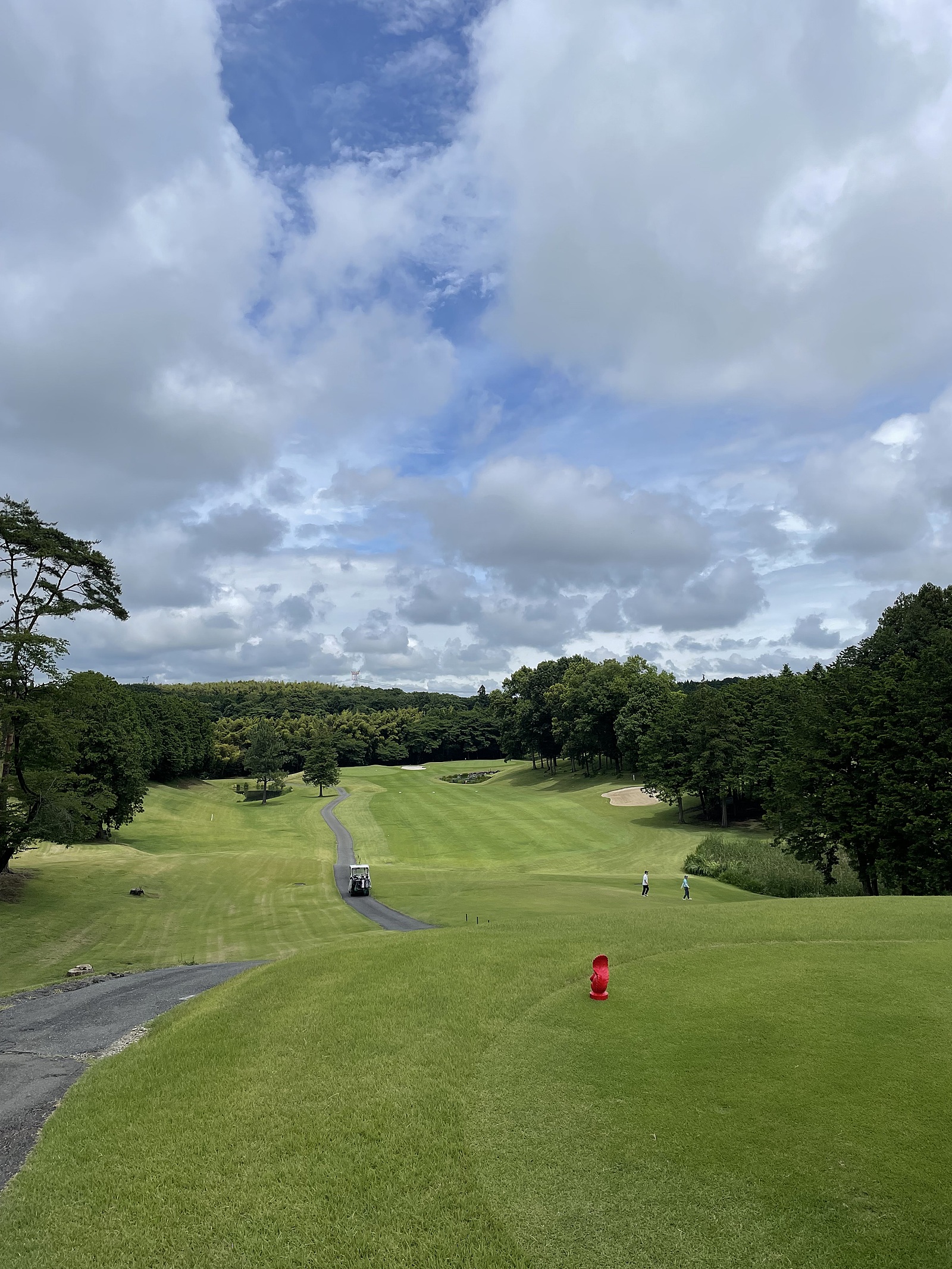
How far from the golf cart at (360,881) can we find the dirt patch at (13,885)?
61.4 feet

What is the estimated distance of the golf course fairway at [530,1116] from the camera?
8336 mm

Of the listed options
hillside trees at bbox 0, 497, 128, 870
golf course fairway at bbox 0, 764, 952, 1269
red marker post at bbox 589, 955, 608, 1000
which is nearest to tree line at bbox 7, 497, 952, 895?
hillside trees at bbox 0, 497, 128, 870

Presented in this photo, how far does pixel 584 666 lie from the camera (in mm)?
135875

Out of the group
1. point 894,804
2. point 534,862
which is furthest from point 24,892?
point 894,804

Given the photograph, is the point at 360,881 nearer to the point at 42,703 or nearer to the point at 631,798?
the point at 42,703

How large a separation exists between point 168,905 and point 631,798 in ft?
206

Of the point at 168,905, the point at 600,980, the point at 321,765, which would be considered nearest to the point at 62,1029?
the point at 600,980

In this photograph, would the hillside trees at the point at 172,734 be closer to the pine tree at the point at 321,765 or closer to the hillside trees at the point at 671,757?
the pine tree at the point at 321,765

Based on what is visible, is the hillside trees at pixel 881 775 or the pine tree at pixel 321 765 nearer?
the hillside trees at pixel 881 775

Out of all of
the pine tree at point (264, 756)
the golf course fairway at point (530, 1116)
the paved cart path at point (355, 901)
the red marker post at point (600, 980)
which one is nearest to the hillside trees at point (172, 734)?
A: the pine tree at point (264, 756)

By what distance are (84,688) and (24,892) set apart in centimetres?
1223

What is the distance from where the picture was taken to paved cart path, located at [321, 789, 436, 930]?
35250 mm

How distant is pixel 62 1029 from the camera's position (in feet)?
59.9

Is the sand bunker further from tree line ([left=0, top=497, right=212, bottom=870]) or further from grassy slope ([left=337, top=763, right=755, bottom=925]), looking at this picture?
tree line ([left=0, top=497, right=212, bottom=870])
